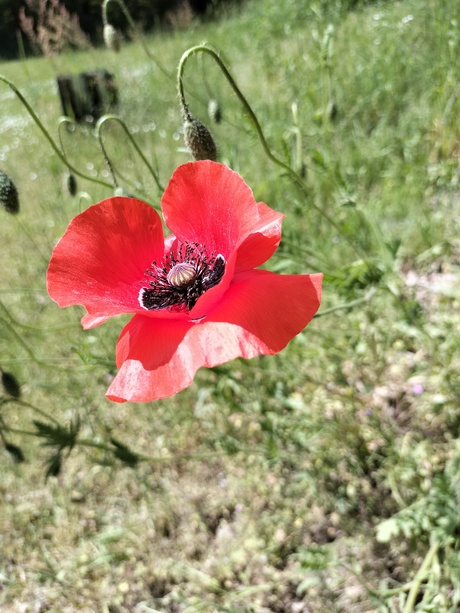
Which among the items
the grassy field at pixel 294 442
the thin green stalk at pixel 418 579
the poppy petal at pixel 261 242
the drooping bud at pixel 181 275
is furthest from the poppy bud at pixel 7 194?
the thin green stalk at pixel 418 579

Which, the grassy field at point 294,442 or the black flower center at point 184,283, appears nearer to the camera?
the black flower center at point 184,283

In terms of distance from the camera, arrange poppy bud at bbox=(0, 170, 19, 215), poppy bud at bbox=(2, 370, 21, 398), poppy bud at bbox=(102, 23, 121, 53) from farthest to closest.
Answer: poppy bud at bbox=(102, 23, 121, 53), poppy bud at bbox=(2, 370, 21, 398), poppy bud at bbox=(0, 170, 19, 215)

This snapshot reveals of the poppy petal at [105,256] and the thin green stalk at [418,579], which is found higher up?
the poppy petal at [105,256]

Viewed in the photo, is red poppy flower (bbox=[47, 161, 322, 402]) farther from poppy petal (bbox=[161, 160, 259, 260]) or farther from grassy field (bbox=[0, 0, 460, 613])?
grassy field (bbox=[0, 0, 460, 613])

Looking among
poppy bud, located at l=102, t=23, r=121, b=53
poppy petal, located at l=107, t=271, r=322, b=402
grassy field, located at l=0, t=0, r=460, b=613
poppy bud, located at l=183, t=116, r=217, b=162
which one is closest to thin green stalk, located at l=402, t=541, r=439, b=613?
grassy field, located at l=0, t=0, r=460, b=613

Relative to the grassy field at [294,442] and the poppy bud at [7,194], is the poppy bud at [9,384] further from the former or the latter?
the poppy bud at [7,194]

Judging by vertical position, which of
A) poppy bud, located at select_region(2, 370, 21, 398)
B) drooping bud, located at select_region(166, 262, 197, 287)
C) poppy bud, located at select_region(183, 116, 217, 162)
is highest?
poppy bud, located at select_region(183, 116, 217, 162)

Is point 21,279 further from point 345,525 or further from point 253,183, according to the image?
point 345,525

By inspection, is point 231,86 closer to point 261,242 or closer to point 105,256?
point 261,242
